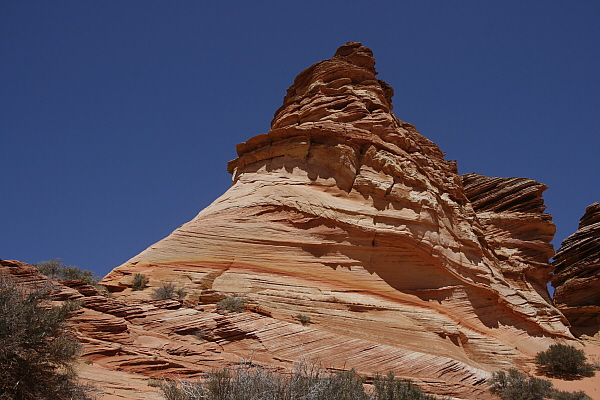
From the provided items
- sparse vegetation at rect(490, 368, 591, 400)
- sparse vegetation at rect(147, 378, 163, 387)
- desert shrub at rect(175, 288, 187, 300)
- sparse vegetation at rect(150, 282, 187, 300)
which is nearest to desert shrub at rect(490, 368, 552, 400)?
sparse vegetation at rect(490, 368, 591, 400)

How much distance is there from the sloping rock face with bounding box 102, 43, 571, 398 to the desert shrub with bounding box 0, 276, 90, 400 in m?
5.61

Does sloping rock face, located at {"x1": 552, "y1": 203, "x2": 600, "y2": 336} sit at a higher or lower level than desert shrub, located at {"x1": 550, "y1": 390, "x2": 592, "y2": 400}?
higher

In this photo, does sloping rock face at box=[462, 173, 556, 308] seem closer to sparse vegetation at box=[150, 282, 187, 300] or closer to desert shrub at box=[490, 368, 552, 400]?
desert shrub at box=[490, 368, 552, 400]

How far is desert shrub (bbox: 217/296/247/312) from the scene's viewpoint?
14.8 m

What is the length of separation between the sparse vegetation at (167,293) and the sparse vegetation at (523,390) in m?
10.9

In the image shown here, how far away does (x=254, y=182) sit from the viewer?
22312mm

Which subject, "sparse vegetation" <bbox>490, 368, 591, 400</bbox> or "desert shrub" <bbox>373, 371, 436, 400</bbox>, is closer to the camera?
"desert shrub" <bbox>373, 371, 436, 400</bbox>

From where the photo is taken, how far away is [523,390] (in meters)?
16.0

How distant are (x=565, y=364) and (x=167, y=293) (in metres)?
16.1

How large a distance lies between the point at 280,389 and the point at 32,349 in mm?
4533

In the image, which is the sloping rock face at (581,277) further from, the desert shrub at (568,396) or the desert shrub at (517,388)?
the desert shrub at (517,388)

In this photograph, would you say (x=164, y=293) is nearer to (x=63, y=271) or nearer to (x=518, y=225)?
(x=63, y=271)

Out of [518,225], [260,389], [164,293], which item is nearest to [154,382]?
[260,389]

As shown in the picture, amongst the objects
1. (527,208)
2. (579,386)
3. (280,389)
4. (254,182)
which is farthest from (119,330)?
(527,208)
